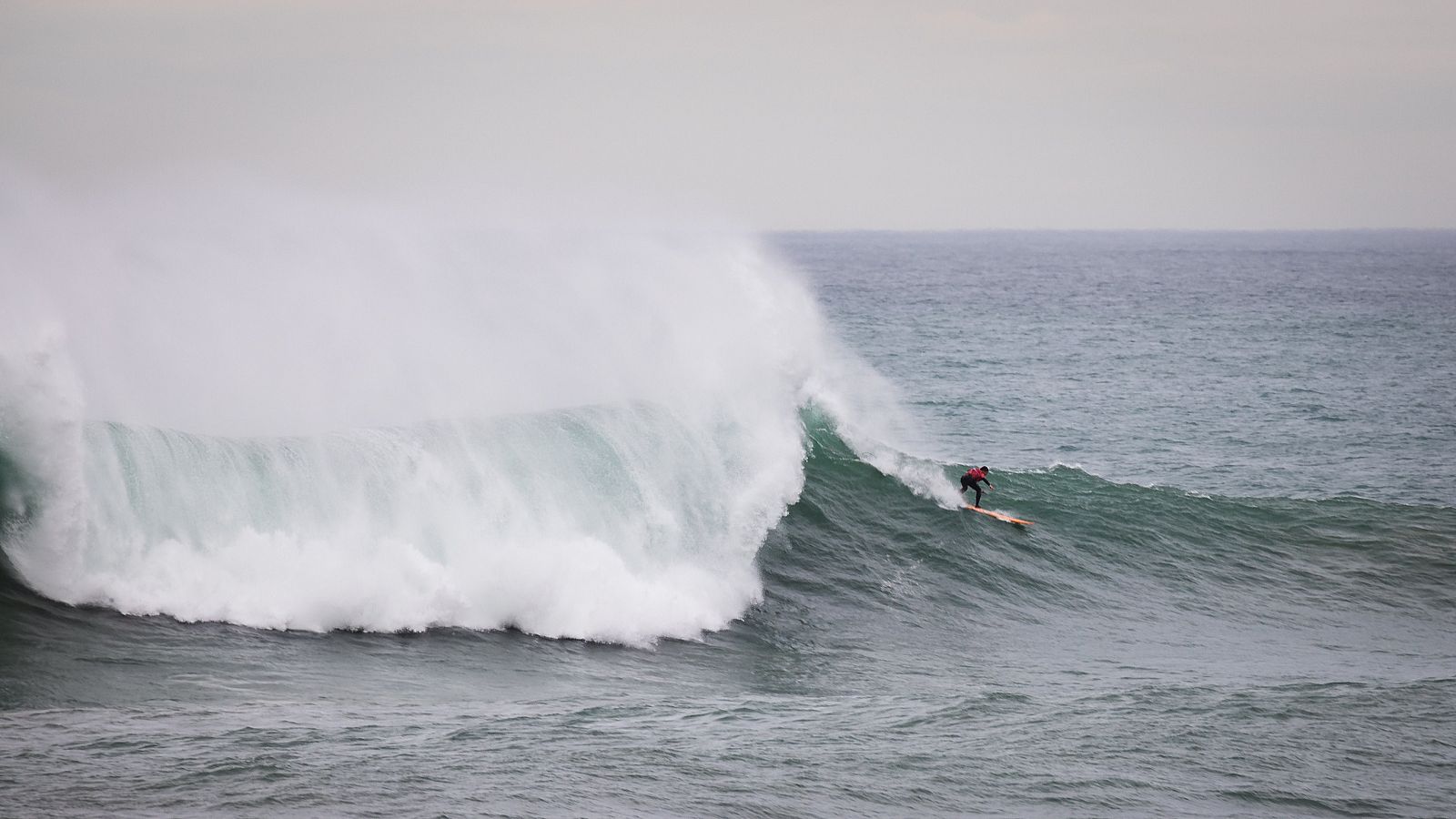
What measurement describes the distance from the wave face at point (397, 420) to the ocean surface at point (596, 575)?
61mm

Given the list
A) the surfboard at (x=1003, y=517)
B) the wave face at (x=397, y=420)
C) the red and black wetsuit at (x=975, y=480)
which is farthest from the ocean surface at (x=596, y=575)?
the red and black wetsuit at (x=975, y=480)

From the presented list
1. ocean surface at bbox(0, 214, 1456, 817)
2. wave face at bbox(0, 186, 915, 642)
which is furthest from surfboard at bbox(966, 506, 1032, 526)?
wave face at bbox(0, 186, 915, 642)

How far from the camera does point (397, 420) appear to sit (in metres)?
17.5

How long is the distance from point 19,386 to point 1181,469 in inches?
987

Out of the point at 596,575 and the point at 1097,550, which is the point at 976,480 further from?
the point at 596,575

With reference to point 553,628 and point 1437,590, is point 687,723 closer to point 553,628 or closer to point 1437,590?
point 553,628

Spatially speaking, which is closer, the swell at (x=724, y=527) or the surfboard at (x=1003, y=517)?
the swell at (x=724, y=527)

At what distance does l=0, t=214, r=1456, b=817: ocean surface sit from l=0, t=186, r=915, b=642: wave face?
0.06 meters

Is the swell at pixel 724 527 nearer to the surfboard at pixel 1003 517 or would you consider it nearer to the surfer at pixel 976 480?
the surfboard at pixel 1003 517

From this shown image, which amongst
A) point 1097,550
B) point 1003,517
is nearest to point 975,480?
point 1003,517

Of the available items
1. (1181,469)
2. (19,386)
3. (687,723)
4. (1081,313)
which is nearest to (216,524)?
(19,386)

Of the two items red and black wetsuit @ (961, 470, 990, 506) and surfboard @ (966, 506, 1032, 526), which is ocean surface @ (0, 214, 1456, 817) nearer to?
surfboard @ (966, 506, 1032, 526)

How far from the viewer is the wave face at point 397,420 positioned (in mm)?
13484

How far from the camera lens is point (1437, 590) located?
65.1 ft
